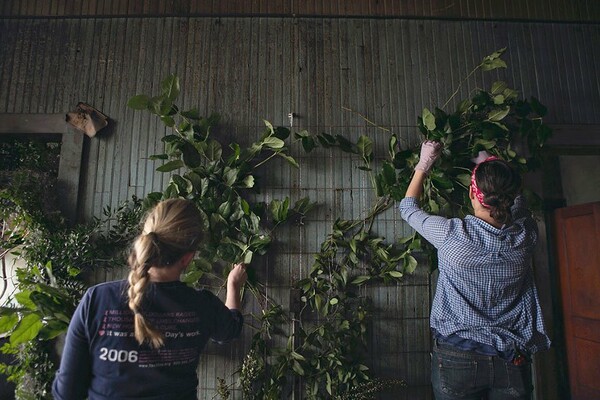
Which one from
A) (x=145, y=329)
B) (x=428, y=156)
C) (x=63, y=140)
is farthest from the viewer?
(x=63, y=140)

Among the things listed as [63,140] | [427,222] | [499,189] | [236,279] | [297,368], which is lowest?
[297,368]

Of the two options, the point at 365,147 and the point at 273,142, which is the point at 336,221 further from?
the point at 273,142

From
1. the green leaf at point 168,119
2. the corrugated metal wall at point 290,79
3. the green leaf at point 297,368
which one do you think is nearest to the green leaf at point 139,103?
the green leaf at point 168,119

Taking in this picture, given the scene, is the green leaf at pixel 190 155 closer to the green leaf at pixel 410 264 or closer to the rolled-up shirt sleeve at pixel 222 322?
the rolled-up shirt sleeve at pixel 222 322

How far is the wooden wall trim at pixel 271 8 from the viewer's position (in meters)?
2.48

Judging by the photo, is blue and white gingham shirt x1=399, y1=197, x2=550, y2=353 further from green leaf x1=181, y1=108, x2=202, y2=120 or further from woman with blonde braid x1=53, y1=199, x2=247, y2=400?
green leaf x1=181, y1=108, x2=202, y2=120

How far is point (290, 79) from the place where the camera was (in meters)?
2.41

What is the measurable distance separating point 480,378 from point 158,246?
1280 millimetres

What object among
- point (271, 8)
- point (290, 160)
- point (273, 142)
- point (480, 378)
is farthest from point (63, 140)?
point (480, 378)

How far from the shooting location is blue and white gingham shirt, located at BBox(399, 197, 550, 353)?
141 cm

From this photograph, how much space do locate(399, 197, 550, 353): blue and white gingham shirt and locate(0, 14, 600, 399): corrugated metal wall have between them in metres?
0.78

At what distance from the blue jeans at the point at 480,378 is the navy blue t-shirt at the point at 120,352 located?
1010 millimetres

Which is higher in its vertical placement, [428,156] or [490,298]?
[428,156]

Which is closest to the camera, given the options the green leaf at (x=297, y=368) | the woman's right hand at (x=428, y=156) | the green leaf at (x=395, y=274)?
the woman's right hand at (x=428, y=156)
